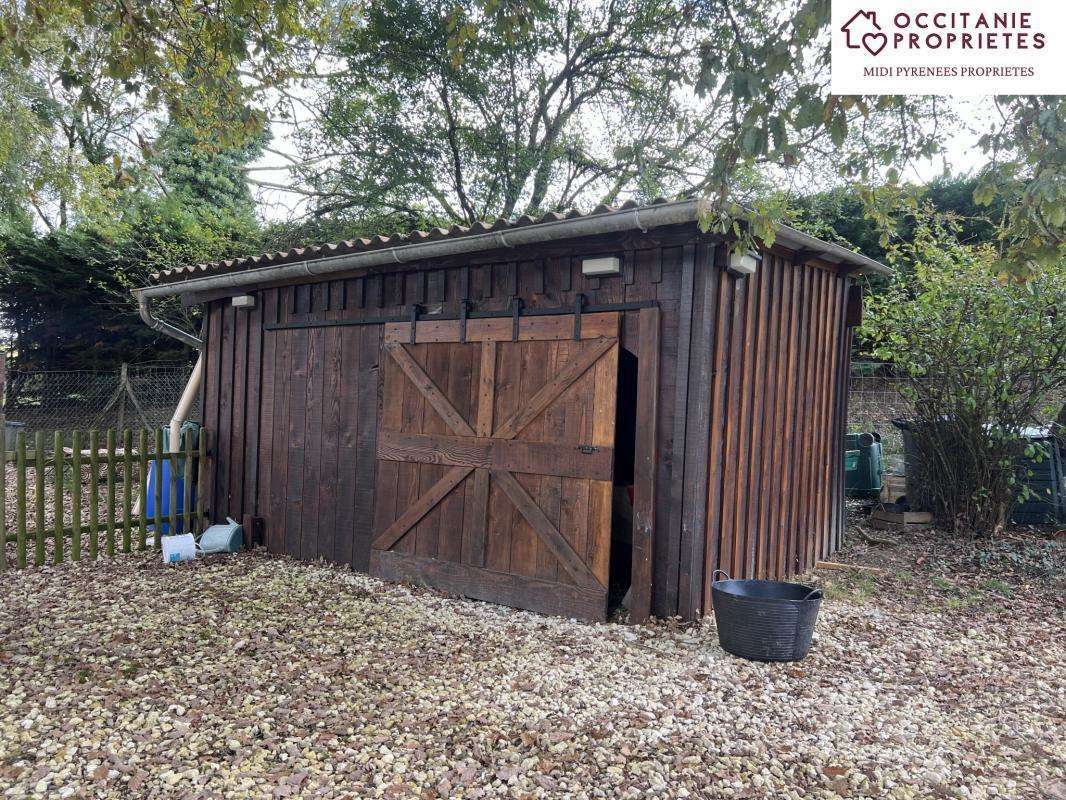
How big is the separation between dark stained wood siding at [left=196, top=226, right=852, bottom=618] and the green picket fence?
0.88 feet

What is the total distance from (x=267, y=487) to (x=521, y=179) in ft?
27.7

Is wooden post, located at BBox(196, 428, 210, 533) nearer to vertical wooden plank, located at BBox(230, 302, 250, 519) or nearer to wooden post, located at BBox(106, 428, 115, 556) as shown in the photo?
vertical wooden plank, located at BBox(230, 302, 250, 519)

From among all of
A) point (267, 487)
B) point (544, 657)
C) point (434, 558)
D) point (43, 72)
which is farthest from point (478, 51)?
point (544, 657)

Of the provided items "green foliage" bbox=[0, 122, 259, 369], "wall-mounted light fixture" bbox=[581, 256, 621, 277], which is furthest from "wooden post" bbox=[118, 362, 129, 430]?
"wall-mounted light fixture" bbox=[581, 256, 621, 277]

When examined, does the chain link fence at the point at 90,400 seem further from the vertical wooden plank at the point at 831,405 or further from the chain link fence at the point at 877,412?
the chain link fence at the point at 877,412

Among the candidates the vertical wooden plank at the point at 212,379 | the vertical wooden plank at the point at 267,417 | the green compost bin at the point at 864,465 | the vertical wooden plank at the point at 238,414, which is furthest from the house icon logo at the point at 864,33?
the vertical wooden plank at the point at 212,379

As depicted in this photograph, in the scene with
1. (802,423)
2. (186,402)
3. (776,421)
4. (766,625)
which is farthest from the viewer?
(186,402)

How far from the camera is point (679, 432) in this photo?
403cm

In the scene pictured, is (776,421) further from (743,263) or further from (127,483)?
(127,483)

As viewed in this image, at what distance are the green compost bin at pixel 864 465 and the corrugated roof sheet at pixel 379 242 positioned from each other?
4849 millimetres

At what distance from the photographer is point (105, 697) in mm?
3041

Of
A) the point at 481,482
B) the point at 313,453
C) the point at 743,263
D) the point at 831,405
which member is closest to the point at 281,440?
the point at 313,453

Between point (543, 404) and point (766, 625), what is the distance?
181 cm

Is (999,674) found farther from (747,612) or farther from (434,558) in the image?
(434,558)
